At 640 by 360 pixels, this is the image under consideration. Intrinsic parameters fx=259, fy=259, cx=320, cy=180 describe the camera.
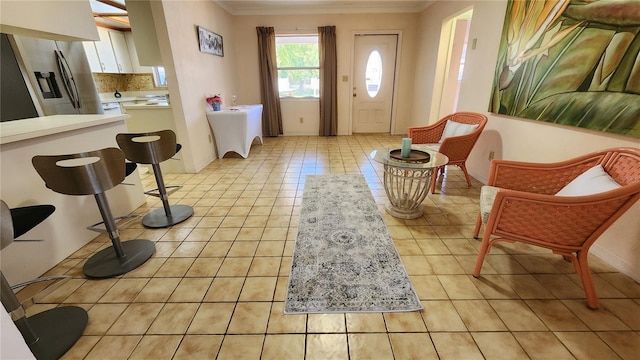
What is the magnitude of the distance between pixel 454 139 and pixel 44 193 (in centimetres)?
342

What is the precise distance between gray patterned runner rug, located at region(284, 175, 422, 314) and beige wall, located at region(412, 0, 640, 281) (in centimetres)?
142

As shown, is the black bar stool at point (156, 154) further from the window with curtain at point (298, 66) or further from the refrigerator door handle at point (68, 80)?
the window with curtain at point (298, 66)

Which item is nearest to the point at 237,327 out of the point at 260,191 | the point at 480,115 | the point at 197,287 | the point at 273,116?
the point at 197,287

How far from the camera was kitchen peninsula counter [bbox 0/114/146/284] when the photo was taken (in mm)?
1559

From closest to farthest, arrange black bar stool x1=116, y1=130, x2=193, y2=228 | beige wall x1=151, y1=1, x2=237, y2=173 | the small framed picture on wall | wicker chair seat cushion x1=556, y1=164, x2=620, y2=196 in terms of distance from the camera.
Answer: wicker chair seat cushion x1=556, y1=164, x2=620, y2=196
black bar stool x1=116, y1=130, x2=193, y2=228
beige wall x1=151, y1=1, x2=237, y2=173
the small framed picture on wall

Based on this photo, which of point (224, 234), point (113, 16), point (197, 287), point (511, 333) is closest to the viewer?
point (511, 333)

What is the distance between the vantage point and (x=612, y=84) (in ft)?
5.46

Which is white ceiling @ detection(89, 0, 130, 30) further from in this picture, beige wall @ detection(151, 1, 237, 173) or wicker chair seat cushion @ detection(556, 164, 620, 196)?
wicker chair seat cushion @ detection(556, 164, 620, 196)

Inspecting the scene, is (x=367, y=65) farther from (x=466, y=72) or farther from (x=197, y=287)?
(x=197, y=287)

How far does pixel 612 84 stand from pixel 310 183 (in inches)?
103

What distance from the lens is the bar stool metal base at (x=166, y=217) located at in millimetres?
2326

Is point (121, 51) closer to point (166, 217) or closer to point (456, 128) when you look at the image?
point (166, 217)

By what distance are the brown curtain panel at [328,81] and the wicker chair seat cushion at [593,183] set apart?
447cm

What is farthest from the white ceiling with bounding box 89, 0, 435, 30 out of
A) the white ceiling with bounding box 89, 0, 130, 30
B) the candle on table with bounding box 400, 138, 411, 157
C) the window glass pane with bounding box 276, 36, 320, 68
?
the candle on table with bounding box 400, 138, 411, 157
